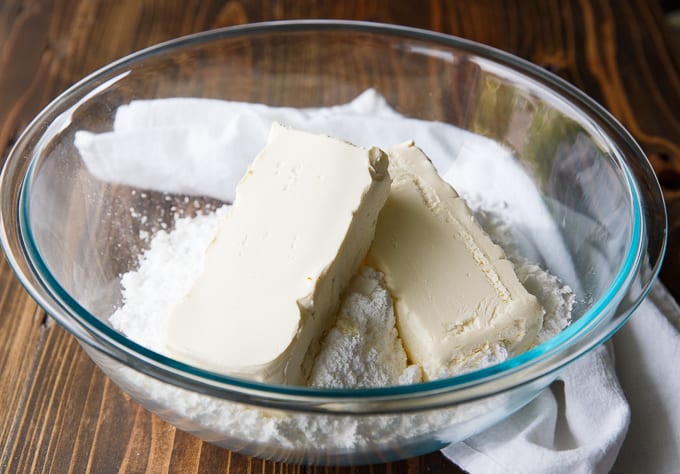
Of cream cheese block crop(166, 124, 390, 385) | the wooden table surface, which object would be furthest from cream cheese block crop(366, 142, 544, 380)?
the wooden table surface

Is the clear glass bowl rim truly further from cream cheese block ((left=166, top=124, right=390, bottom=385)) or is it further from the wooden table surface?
the wooden table surface

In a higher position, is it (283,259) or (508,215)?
(283,259)

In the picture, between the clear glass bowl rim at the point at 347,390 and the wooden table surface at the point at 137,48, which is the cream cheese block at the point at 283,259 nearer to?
the clear glass bowl rim at the point at 347,390

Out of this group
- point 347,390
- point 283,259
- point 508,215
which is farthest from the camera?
point 508,215

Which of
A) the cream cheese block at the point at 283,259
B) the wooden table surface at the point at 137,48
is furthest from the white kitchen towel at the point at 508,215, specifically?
the cream cheese block at the point at 283,259

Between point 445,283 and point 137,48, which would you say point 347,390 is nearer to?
point 445,283

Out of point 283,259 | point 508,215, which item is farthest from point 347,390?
point 508,215
